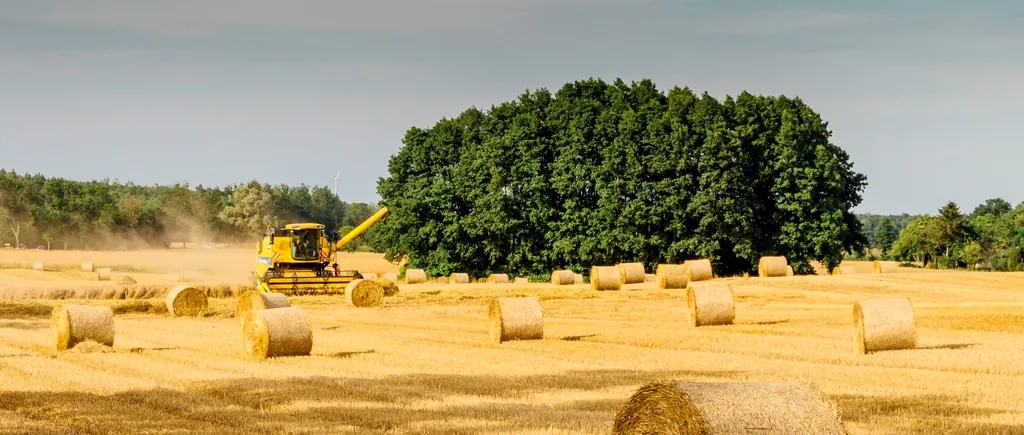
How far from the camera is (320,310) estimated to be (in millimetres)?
33156

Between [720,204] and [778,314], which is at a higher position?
[720,204]

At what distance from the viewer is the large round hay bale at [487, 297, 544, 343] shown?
894 inches

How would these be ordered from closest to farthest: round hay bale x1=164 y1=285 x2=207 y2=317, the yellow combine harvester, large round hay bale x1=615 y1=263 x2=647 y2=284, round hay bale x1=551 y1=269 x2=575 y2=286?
round hay bale x1=164 y1=285 x2=207 y2=317 < the yellow combine harvester < large round hay bale x1=615 y1=263 x2=647 y2=284 < round hay bale x1=551 y1=269 x2=575 y2=286

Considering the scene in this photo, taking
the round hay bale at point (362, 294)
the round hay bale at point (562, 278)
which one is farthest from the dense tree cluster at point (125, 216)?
the round hay bale at point (362, 294)

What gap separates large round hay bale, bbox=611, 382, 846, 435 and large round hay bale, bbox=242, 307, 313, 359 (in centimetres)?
1090

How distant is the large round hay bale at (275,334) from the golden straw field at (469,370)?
0.90 ft

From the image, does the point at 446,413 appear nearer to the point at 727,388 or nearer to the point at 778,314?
the point at 727,388

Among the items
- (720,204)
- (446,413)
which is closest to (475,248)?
(720,204)

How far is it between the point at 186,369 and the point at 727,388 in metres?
11.1

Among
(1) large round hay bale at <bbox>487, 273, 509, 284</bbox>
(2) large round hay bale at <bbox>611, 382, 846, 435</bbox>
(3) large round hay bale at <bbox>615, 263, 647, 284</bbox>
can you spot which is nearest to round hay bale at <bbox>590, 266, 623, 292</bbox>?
(3) large round hay bale at <bbox>615, 263, 647, 284</bbox>

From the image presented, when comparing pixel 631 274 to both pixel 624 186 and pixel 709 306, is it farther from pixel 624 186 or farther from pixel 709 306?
pixel 709 306

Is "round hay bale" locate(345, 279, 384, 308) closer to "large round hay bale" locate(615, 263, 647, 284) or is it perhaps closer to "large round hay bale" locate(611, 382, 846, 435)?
"large round hay bale" locate(615, 263, 647, 284)

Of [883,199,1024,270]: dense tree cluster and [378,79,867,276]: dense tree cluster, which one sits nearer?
[378,79,867,276]: dense tree cluster

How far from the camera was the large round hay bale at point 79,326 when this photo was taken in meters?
20.8
